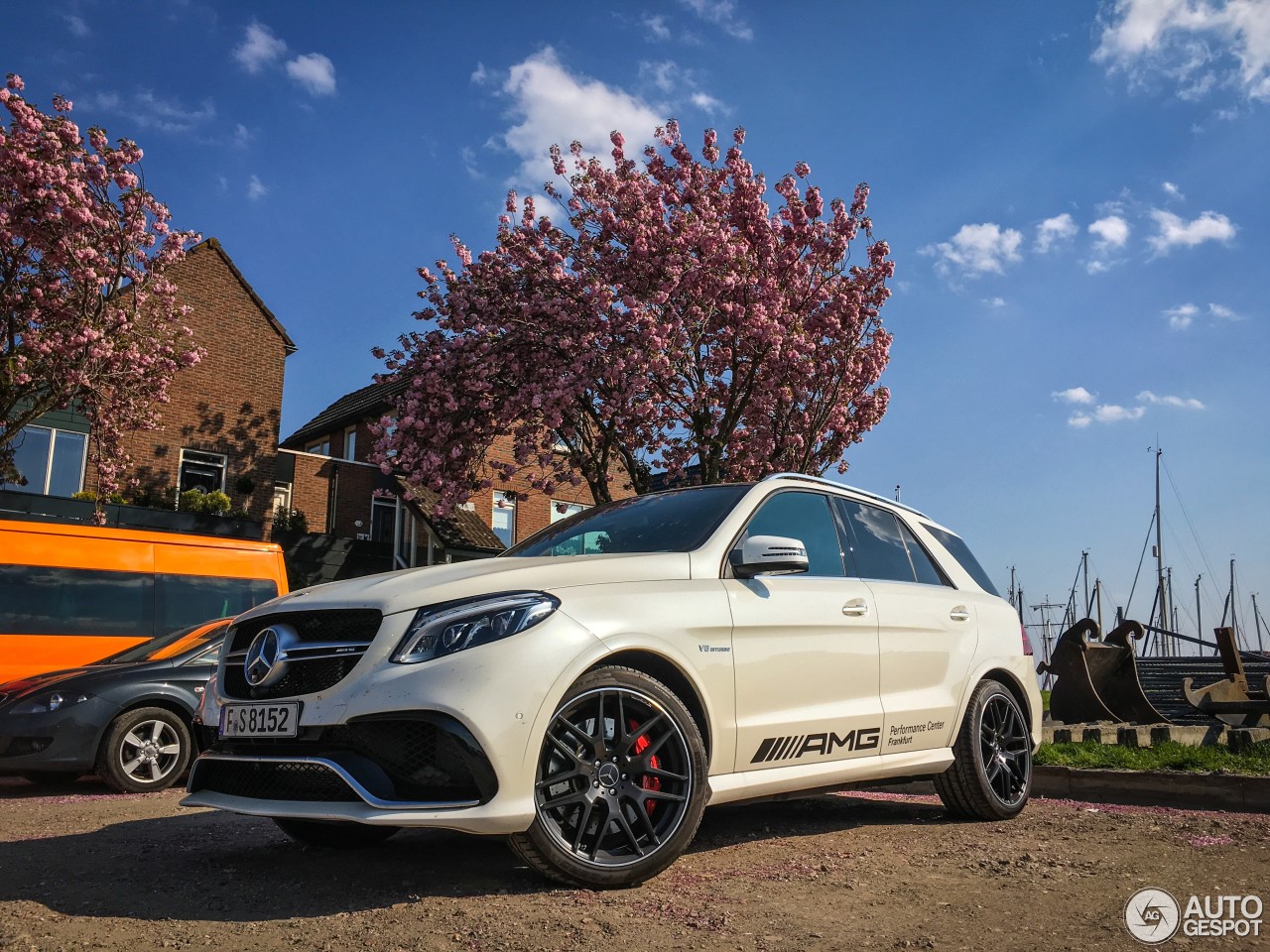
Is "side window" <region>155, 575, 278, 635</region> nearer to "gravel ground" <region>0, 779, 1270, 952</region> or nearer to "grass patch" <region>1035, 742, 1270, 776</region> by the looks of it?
"gravel ground" <region>0, 779, 1270, 952</region>

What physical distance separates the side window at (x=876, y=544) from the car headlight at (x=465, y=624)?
2.28 metres

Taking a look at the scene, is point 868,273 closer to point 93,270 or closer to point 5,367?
point 93,270

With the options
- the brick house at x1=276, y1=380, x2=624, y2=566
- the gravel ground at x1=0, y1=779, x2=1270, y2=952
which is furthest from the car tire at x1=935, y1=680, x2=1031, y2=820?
the brick house at x1=276, y1=380, x2=624, y2=566

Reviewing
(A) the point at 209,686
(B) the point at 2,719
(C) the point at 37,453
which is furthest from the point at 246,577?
(C) the point at 37,453

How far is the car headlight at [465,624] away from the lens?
362 centimetres

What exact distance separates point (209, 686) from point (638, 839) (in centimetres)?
196

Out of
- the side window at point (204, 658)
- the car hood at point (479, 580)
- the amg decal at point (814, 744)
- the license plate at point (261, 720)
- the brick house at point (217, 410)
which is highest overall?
the brick house at point (217, 410)

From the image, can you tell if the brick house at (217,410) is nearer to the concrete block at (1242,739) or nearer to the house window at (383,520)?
the house window at (383,520)

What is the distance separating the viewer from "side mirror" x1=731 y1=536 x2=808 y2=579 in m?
4.42

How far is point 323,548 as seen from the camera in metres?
26.2

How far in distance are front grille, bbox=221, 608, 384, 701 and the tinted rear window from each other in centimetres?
383

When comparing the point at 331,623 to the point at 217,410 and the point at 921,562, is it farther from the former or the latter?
the point at 217,410

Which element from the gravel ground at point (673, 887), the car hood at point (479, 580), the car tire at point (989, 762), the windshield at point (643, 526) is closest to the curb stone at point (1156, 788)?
the gravel ground at point (673, 887)

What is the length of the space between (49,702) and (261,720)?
5.87 metres
